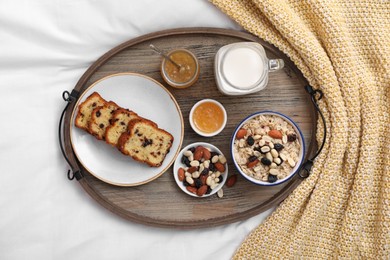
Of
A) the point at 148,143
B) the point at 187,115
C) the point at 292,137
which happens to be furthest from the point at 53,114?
the point at 292,137

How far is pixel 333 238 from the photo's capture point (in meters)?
1.36

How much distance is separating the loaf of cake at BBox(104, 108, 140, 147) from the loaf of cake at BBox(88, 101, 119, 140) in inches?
0.8

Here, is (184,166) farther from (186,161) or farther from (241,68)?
(241,68)

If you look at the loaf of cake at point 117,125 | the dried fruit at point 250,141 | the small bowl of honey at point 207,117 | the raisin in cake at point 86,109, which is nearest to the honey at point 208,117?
the small bowl of honey at point 207,117

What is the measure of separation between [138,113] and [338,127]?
0.67 m

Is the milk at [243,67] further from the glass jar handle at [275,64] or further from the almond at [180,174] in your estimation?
the almond at [180,174]

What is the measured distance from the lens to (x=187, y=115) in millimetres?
1350

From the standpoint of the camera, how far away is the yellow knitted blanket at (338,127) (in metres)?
1.31

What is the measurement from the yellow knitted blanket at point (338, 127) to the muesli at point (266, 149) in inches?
4.1

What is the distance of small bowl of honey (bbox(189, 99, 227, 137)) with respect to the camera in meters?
1.32

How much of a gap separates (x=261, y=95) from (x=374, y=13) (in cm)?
48

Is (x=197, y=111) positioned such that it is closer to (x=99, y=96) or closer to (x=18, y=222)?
(x=99, y=96)

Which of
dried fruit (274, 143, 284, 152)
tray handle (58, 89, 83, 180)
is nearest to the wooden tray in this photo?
tray handle (58, 89, 83, 180)

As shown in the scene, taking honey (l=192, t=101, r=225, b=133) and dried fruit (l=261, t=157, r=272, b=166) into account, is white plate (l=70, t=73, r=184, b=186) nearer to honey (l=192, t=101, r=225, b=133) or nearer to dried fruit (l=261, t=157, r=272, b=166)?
honey (l=192, t=101, r=225, b=133)
